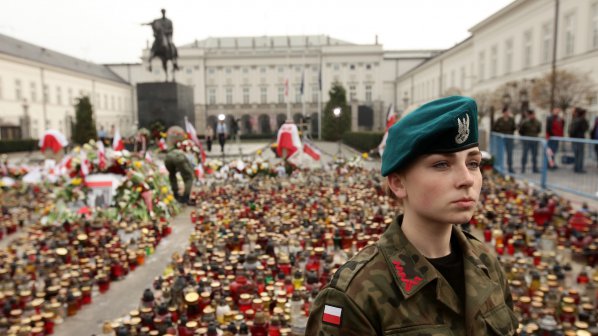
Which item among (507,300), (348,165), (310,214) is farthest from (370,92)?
(507,300)

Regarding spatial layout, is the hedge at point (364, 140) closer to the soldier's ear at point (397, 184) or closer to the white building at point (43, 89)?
the soldier's ear at point (397, 184)

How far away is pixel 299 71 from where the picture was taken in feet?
228

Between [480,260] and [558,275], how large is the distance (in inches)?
140

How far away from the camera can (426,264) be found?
4.74ft

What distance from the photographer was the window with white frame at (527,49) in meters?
31.2

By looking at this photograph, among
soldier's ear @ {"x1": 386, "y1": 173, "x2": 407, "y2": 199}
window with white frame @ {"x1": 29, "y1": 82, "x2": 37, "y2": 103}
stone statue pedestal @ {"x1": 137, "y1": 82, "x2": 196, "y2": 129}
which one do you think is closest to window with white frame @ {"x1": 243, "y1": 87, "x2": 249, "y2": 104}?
window with white frame @ {"x1": 29, "y1": 82, "x2": 37, "y2": 103}

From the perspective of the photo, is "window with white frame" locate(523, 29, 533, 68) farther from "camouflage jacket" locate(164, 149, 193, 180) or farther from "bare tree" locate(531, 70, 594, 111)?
"camouflage jacket" locate(164, 149, 193, 180)

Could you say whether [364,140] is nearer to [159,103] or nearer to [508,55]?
[159,103]

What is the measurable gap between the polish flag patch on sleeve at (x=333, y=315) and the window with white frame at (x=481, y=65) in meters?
42.6

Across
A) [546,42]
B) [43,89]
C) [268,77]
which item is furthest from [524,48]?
[43,89]

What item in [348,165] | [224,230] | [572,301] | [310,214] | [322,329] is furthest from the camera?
[348,165]

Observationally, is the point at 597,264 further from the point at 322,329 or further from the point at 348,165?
the point at 348,165

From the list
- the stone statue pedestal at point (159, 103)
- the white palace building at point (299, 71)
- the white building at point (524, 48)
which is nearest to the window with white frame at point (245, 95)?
the white palace building at point (299, 71)

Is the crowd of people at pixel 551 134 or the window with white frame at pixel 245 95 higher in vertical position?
the window with white frame at pixel 245 95
